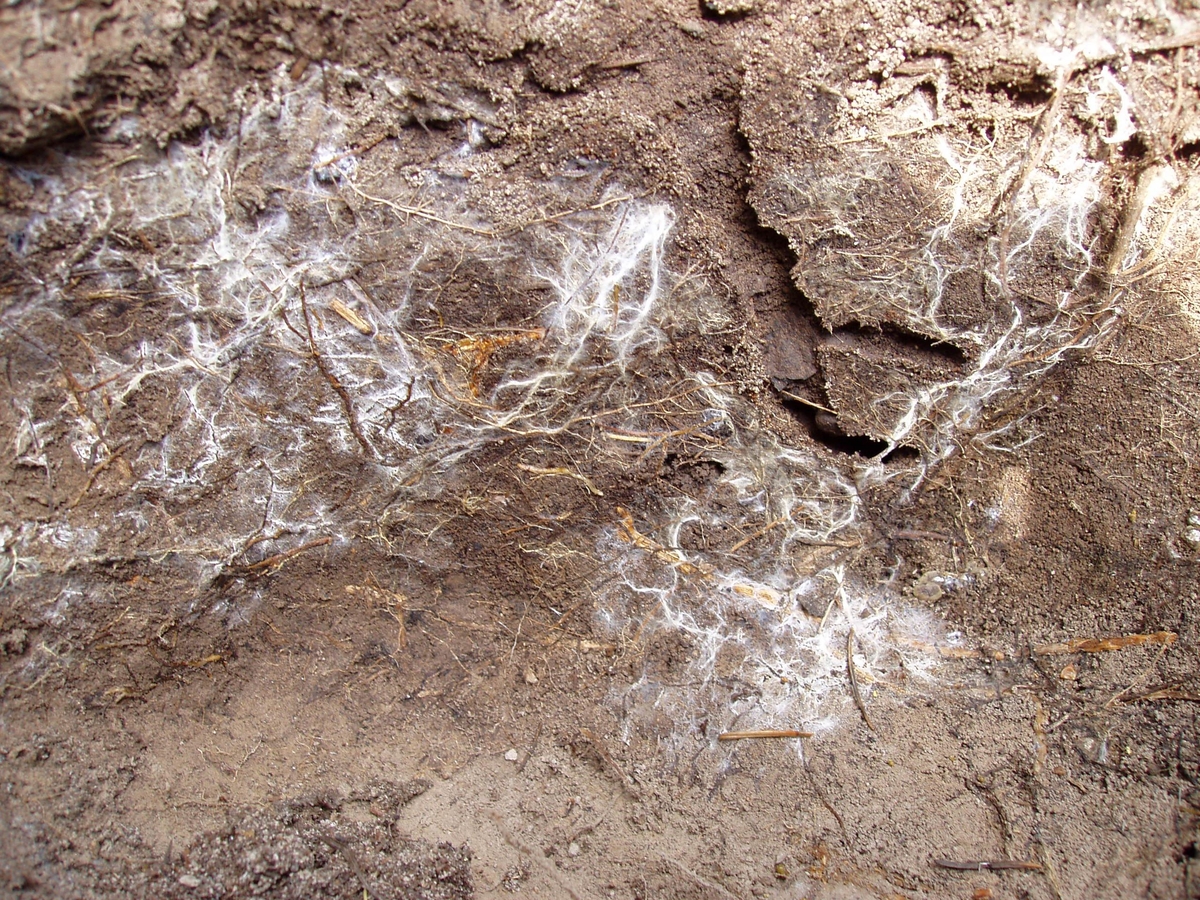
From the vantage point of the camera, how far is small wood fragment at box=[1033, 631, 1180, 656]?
1.91 m

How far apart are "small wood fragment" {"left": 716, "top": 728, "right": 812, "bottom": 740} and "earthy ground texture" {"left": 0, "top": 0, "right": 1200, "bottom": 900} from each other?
0.02 metres

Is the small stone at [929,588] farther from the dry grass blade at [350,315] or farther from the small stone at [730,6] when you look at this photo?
the dry grass blade at [350,315]

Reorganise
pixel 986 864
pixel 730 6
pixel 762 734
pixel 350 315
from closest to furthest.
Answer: pixel 730 6, pixel 350 315, pixel 986 864, pixel 762 734

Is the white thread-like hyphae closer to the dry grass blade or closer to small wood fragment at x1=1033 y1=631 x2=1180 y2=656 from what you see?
the dry grass blade

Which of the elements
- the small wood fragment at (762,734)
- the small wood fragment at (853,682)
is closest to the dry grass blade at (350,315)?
the small wood fragment at (762,734)

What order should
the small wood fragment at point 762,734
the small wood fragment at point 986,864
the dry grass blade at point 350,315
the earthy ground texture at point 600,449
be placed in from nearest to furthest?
→ the earthy ground texture at point 600,449, the dry grass blade at point 350,315, the small wood fragment at point 986,864, the small wood fragment at point 762,734

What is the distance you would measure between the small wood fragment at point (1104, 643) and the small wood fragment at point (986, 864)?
1.81 ft

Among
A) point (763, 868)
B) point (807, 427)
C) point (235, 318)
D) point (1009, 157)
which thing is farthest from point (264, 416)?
point (1009, 157)

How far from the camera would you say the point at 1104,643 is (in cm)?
195

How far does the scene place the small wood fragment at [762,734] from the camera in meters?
2.02

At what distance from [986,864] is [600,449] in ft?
5.00

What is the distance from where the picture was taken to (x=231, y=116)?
1.54m

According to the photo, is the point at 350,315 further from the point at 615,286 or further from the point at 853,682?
the point at 853,682

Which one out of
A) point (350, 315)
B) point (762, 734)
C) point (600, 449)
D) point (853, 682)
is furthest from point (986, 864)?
point (350, 315)
